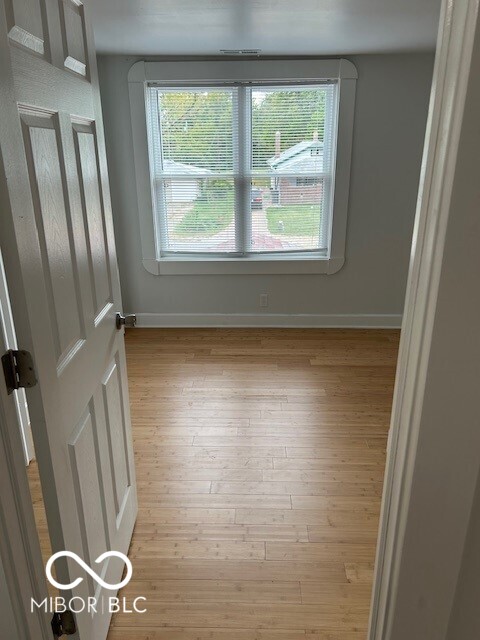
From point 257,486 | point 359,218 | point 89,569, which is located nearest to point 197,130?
point 359,218

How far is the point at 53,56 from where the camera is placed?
1.17m

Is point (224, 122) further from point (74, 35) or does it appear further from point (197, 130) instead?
point (74, 35)

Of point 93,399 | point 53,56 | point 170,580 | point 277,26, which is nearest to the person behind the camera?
point 53,56

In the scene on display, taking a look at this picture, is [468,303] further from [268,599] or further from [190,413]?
[190,413]

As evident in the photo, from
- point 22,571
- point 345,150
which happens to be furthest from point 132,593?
point 345,150

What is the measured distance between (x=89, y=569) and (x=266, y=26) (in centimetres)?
271

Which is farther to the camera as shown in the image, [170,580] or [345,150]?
[345,150]

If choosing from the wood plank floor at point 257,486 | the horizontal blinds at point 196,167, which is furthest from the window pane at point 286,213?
the wood plank floor at point 257,486

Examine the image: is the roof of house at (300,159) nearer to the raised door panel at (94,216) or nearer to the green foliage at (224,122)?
the green foliage at (224,122)

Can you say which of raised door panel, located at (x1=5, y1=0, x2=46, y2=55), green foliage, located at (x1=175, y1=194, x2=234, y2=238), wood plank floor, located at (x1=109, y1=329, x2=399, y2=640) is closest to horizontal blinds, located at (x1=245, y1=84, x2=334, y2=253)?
green foliage, located at (x1=175, y1=194, x2=234, y2=238)

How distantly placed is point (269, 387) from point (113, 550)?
1.75 meters

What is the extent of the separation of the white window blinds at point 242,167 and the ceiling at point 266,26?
0.37 m

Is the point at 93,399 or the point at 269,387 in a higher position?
the point at 93,399

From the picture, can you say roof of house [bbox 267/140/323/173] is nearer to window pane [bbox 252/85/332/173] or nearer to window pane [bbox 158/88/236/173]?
window pane [bbox 252/85/332/173]
